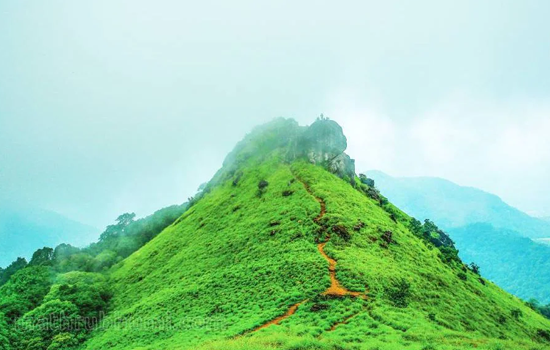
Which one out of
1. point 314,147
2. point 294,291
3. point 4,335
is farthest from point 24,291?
point 314,147

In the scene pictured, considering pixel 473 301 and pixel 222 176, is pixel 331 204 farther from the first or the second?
pixel 222 176

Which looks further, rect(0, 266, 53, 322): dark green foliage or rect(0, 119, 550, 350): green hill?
rect(0, 266, 53, 322): dark green foliage

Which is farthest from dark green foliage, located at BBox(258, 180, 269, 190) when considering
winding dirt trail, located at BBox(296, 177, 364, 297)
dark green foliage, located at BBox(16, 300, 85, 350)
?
dark green foliage, located at BBox(16, 300, 85, 350)

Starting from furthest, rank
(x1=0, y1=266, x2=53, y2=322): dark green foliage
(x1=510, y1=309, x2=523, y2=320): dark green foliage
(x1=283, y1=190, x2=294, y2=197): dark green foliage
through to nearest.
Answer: (x1=283, y1=190, x2=294, y2=197): dark green foliage
(x1=0, y1=266, x2=53, y2=322): dark green foliage
(x1=510, y1=309, x2=523, y2=320): dark green foliage

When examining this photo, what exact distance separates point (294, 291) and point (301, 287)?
1094mm

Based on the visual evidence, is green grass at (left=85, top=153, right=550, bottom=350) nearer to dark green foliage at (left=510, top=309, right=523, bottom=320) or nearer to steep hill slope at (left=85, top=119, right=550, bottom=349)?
steep hill slope at (left=85, top=119, right=550, bottom=349)

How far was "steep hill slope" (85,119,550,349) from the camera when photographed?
28734 mm

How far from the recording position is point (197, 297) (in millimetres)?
47906

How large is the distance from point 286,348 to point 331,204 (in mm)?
42756

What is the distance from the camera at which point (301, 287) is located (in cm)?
3972

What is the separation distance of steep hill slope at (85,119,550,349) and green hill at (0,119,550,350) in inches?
9.2

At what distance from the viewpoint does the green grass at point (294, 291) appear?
27750mm

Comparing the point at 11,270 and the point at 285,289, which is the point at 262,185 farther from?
the point at 11,270

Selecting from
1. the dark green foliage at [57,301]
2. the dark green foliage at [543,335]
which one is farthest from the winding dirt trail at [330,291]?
the dark green foliage at [57,301]
